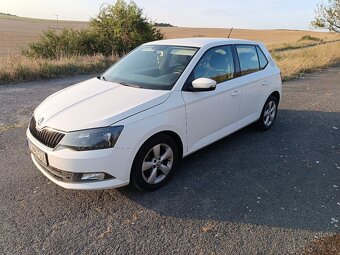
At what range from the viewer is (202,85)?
12.2ft

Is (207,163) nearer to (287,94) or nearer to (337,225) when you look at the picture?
(337,225)

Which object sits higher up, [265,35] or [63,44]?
[265,35]

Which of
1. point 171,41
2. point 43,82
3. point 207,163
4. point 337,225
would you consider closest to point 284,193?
point 337,225

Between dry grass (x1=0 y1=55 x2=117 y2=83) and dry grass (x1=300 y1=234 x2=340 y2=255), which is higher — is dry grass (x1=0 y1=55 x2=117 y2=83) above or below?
above

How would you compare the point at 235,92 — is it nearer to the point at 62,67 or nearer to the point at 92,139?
the point at 92,139

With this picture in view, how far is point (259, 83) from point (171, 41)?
5.33 ft

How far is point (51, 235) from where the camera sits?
2.88m

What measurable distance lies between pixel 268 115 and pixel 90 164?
150 inches

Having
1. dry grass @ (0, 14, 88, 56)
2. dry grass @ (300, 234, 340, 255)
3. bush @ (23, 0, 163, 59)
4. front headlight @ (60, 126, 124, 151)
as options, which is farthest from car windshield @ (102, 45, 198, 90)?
bush @ (23, 0, 163, 59)

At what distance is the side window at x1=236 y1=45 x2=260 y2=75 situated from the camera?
4.85m

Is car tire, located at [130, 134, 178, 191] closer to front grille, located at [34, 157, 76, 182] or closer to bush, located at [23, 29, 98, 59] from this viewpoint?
front grille, located at [34, 157, 76, 182]

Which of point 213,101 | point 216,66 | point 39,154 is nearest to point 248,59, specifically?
point 216,66

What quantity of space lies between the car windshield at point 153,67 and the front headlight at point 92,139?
0.99 meters

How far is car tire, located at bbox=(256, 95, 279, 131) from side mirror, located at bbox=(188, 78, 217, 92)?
6.90 ft
